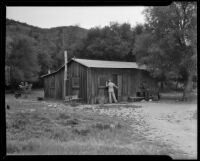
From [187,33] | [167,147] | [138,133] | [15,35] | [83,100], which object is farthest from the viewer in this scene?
[15,35]

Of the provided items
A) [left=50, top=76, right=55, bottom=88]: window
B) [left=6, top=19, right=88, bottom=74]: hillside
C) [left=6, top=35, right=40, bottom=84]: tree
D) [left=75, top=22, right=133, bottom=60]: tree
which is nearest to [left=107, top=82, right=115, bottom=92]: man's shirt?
[left=50, top=76, right=55, bottom=88]: window

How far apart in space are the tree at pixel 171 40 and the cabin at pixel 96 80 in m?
1.93

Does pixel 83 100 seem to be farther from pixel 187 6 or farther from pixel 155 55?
pixel 187 6

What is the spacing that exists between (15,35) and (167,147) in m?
31.2

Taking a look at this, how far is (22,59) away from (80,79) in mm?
15024

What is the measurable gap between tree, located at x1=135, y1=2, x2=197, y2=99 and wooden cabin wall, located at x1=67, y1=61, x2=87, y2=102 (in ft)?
16.7

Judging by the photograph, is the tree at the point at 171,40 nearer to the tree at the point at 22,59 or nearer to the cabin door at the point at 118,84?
the cabin door at the point at 118,84

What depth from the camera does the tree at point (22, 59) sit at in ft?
101

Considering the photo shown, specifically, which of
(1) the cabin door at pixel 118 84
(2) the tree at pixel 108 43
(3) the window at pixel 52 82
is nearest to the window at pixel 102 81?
(1) the cabin door at pixel 118 84

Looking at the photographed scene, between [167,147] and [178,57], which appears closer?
[167,147]

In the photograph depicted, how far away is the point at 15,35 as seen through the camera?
33.4 meters
